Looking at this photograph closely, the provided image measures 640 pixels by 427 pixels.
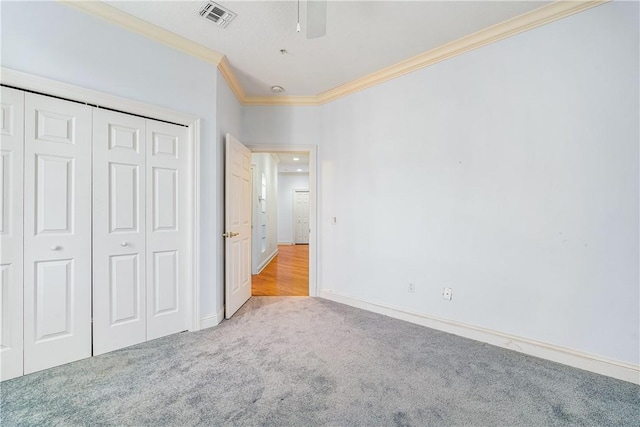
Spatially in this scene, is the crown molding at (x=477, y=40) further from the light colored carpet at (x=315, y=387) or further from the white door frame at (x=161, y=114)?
the light colored carpet at (x=315, y=387)

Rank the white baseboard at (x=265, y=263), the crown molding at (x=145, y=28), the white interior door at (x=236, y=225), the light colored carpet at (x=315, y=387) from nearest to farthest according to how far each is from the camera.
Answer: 1. the light colored carpet at (x=315, y=387)
2. the crown molding at (x=145, y=28)
3. the white interior door at (x=236, y=225)
4. the white baseboard at (x=265, y=263)

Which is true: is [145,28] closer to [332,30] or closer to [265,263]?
[332,30]

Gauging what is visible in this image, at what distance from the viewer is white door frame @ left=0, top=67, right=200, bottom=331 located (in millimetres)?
1810

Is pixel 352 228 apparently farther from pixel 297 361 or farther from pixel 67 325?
pixel 67 325

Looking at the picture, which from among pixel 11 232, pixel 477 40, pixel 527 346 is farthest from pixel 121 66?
pixel 527 346

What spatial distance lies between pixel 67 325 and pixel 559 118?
4133 millimetres

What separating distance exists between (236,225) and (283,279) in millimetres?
1955

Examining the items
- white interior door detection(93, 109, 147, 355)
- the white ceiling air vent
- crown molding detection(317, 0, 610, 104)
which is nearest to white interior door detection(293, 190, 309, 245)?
crown molding detection(317, 0, 610, 104)

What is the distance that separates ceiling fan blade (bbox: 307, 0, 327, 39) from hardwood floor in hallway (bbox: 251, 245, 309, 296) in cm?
322

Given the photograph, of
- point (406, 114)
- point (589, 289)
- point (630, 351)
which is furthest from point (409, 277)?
point (406, 114)

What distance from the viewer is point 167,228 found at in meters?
2.52

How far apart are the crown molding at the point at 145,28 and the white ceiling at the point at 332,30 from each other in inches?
2.0

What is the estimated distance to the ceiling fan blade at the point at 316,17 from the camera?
61.4 inches

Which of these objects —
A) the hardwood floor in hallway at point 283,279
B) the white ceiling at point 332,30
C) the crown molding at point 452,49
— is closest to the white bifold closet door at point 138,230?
the white ceiling at point 332,30
